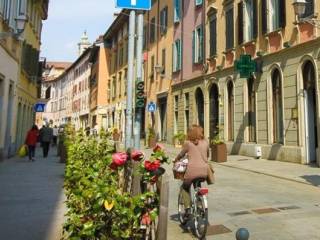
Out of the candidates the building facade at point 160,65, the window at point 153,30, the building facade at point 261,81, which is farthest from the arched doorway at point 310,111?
the window at point 153,30

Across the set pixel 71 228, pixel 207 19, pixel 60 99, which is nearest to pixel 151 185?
pixel 71 228

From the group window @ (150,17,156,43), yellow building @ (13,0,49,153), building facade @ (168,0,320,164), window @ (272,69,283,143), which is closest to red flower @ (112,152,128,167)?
building facade @ (168,0,320,164)

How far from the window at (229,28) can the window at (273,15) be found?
2.94m

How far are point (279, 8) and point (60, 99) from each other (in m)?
77.8

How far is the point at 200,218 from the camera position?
6.48m

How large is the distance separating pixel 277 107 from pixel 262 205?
1023 cm

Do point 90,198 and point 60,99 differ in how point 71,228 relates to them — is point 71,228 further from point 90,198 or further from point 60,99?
point 60,99

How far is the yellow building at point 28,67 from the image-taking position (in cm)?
2384

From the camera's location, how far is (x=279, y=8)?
18312mm

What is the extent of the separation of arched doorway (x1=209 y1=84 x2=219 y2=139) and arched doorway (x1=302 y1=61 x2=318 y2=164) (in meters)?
7.68

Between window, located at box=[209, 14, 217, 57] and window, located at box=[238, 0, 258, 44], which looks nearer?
window, located at box=[238, 0, 258, 44]

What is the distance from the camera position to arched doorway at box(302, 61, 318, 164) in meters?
16.5

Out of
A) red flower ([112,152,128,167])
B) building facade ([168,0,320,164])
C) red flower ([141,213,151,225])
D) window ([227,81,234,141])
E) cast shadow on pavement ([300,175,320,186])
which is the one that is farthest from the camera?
window ([227,81,234,141])

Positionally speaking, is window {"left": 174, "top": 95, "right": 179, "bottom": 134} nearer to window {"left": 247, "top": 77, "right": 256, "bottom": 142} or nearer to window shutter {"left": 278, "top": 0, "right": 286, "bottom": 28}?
window {"left": 247, "top": 77, "right": 256, "bottom": 142}
